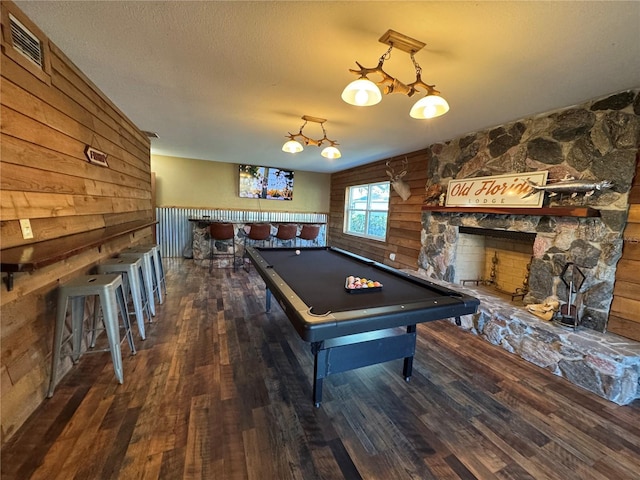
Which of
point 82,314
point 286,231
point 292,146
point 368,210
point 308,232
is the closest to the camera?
point 82,314

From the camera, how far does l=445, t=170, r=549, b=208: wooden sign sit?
275 cm

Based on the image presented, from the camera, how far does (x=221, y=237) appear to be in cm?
499

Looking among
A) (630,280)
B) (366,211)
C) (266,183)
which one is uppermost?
(266,183)

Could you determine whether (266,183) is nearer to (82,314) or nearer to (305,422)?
(82,314)

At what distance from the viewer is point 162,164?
629 cm

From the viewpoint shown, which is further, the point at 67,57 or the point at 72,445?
the point at 67,57

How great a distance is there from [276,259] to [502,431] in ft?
7.81

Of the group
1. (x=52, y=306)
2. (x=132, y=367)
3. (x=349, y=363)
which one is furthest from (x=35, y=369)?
(x=349, y=363)

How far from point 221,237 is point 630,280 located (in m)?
5.28

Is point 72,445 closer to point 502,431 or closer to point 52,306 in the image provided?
point 52,306

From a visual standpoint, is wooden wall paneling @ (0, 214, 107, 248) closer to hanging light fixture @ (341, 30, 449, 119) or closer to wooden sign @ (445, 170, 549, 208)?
hanging light fixture @ (341, 30, 449, 119)

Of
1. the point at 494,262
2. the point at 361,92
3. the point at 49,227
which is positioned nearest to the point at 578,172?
the point at 494,262

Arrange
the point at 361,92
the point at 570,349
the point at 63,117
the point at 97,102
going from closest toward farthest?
the point at 361,92 < the point at 63,117 < the point at 570,349 < the point at 97,102

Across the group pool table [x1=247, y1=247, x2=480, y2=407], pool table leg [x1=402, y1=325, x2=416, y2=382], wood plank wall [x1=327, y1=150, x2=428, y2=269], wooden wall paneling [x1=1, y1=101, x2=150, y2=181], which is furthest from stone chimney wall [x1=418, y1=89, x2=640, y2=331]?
wooden wall paneling [x1=1, y1=101, x2=150, y2=181]
